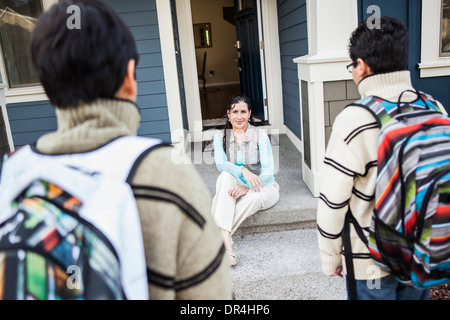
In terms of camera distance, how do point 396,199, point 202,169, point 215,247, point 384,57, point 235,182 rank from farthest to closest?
point 202,169 < point 235,182 < point 384,57 < point 396,199 < point 215,247

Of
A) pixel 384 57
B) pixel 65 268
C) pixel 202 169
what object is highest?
pixel 384 57

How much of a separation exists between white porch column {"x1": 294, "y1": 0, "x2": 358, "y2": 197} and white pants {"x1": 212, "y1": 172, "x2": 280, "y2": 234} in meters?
0.55

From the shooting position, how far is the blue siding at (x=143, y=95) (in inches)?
176

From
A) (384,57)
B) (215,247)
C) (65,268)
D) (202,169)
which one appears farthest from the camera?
(202,169)

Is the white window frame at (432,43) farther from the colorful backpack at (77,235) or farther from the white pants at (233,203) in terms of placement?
the colorful backpack at (77,235)

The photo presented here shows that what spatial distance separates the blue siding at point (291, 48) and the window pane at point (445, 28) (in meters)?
1.22

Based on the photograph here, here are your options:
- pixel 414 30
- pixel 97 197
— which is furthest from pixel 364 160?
pixel 414 30

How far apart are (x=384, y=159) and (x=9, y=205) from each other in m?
1.01

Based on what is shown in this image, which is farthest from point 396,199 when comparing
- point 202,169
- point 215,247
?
point 202,169

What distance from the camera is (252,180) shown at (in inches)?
115

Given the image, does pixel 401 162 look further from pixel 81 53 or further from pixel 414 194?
pixel 81 53

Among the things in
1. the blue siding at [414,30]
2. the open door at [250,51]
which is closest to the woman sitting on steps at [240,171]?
the blue siding at [414,30]
